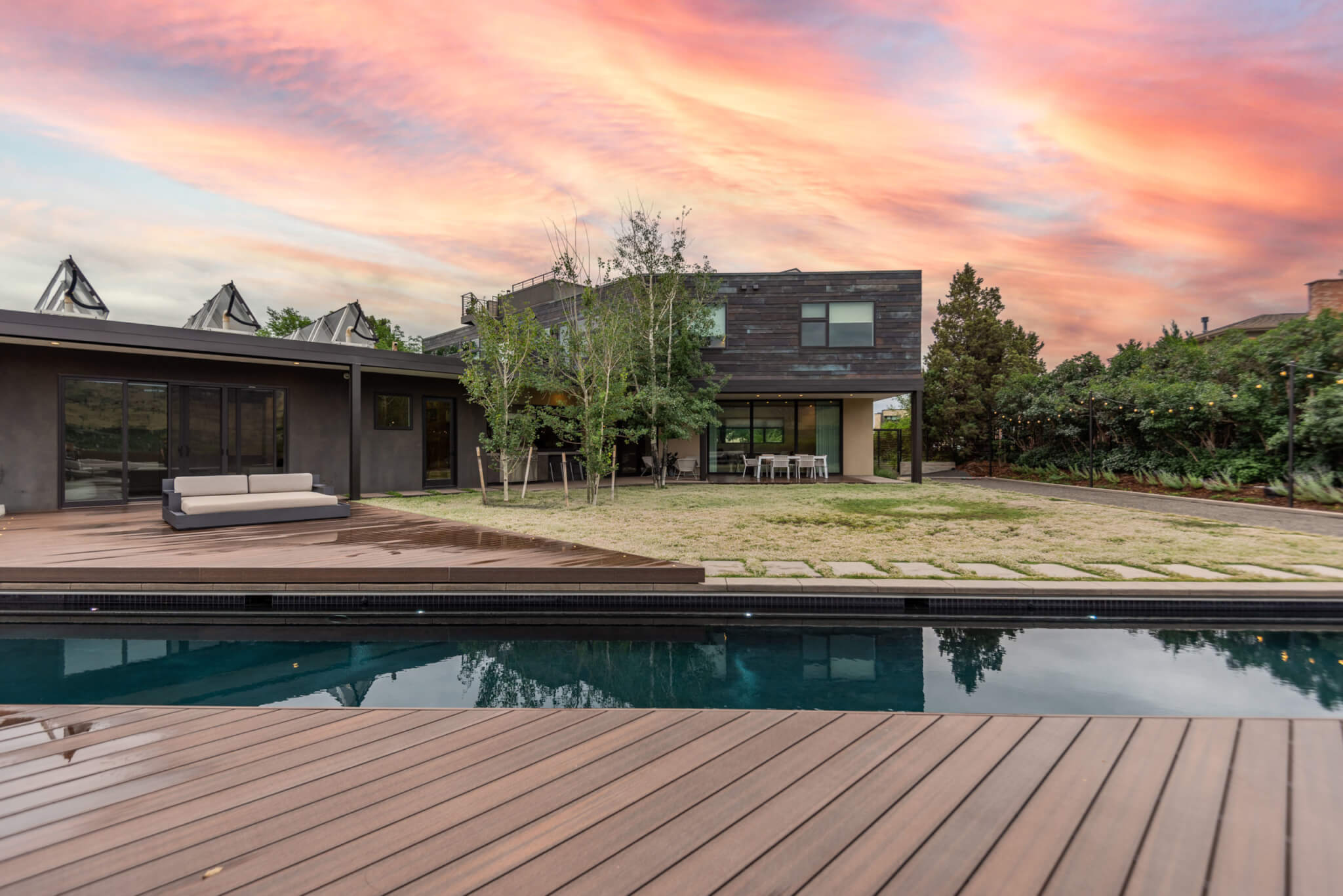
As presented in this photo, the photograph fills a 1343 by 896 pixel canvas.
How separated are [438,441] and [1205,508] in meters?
13.4

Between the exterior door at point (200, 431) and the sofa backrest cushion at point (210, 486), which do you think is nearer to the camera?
the sofa backrest cushion at point (210, 486)

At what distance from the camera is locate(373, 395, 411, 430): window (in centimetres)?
1175

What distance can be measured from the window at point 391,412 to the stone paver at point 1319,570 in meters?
12.6

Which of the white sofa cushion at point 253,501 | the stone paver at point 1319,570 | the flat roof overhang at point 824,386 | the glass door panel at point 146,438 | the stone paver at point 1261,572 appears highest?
the flat roof overhang at point 824,386

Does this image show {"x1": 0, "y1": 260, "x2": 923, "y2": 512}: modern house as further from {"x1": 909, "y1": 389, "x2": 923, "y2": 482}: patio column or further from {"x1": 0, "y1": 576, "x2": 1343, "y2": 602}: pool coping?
{"x1": 0, "y1": 576, "x2": 1343, "y2": 602}: pool coping

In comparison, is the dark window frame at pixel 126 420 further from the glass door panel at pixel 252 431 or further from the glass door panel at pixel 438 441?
the glass door panel at pixel 438 441

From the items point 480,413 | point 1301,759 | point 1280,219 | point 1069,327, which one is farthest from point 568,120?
point 1069,327

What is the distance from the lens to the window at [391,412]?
38.5ft

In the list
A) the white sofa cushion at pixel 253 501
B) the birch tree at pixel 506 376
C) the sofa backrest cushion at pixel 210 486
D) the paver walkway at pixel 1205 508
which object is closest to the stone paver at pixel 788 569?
the white sofa cushion at pixel 253 501

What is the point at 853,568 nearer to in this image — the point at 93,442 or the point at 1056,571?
the point at 1056,571

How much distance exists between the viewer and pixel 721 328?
1459cm

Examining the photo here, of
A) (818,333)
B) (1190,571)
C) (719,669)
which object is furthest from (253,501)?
(818,333)

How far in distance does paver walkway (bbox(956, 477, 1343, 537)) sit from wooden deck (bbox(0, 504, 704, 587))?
8.05m

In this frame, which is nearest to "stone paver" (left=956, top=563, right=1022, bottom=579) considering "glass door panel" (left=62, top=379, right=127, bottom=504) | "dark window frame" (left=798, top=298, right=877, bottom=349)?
"dark window frame" (left=798, top=298, right=877, bottom=349)
